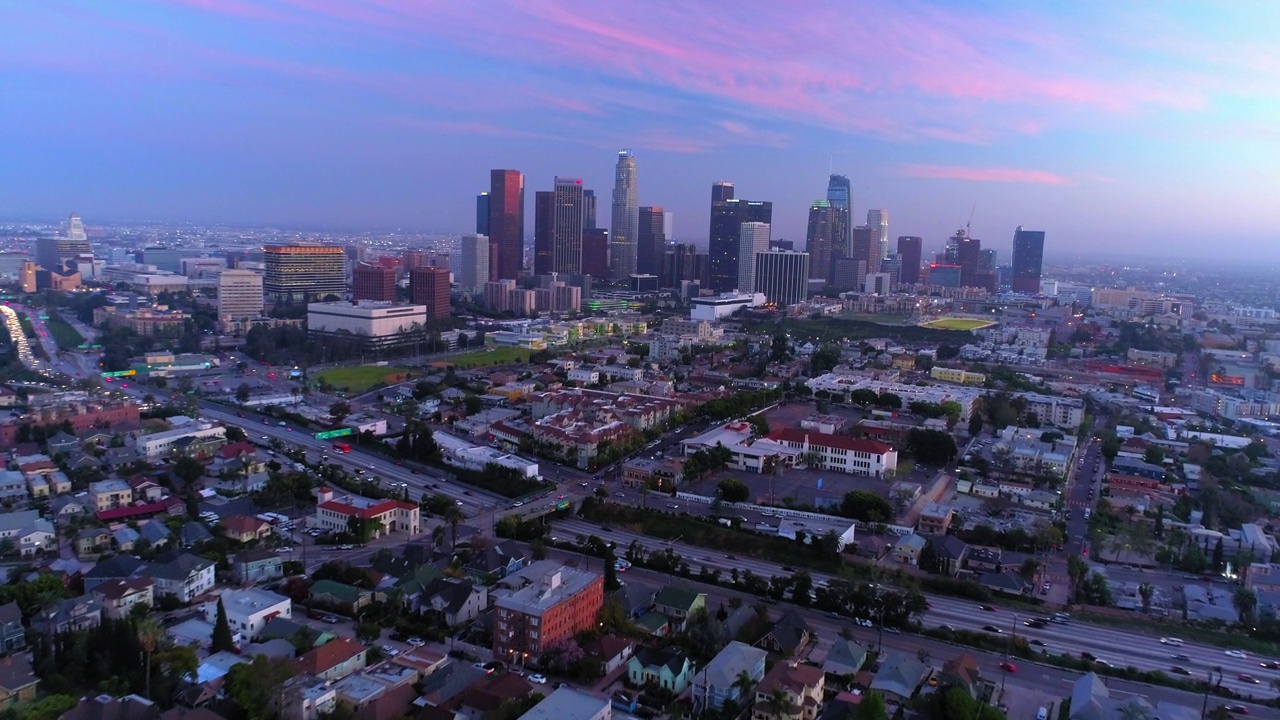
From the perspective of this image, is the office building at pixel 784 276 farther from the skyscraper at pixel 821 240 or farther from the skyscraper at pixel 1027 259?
the skyscraper at pixel 1027 259

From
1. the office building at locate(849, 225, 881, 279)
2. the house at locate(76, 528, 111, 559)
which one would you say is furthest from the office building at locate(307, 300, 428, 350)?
the office building at locate(849, 225, 881, 279)

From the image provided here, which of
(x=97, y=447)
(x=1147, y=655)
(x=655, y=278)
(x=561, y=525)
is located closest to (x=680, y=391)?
(x=561, y=525)

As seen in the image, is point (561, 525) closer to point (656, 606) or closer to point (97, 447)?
point (656, 606)

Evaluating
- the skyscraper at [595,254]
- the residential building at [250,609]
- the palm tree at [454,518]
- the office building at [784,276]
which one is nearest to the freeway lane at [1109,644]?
the palm tree at [454,518]

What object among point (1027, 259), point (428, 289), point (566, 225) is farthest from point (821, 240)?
point (428, 289)

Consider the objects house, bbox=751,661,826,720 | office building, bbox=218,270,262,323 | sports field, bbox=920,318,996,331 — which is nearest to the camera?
house, bbox=751,661,826,720

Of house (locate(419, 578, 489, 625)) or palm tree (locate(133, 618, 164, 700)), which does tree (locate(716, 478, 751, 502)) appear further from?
palm tree (locate(133, 618, 164, 700))
